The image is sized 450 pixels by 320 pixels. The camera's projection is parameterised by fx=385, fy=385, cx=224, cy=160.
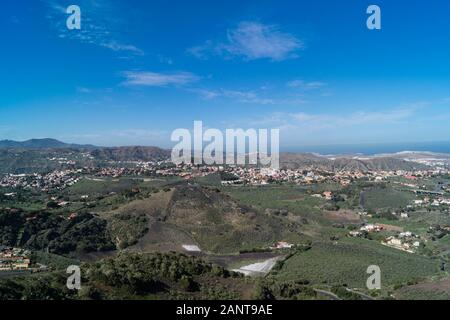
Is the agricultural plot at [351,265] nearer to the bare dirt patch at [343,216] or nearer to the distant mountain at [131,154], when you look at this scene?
the bare dirt patch at [343,216]

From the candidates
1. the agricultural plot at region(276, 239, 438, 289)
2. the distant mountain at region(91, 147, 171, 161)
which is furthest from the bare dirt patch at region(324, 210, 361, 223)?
the distant mountain at region(91, 147, 171, 161)

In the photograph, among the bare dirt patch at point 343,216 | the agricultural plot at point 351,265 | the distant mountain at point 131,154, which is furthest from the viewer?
the distant mountain at point 131,154

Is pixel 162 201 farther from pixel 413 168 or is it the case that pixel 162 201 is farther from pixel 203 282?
pixel 413 168

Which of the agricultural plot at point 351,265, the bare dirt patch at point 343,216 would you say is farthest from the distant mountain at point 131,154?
the agricultural plot at point 351,265

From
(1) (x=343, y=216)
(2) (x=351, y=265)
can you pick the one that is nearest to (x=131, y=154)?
(1) (x=343, y=216)

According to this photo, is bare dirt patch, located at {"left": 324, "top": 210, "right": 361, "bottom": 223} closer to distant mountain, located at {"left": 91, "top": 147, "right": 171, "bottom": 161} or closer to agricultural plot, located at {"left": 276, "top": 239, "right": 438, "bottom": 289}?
agricultural plot, located at {"left": 276, "top": 239, "right": 438, "bottom": 289}

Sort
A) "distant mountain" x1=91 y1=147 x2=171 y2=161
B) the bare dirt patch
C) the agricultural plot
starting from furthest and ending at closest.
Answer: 1. "distant mountain" x1=91 y1=147 x2=171 y2=161
2. the bare dirt patch
3. the agricultural plot

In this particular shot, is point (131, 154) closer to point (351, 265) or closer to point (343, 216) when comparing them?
point (343, 216)

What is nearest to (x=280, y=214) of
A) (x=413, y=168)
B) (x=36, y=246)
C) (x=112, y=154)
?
(x=36, y=246)
